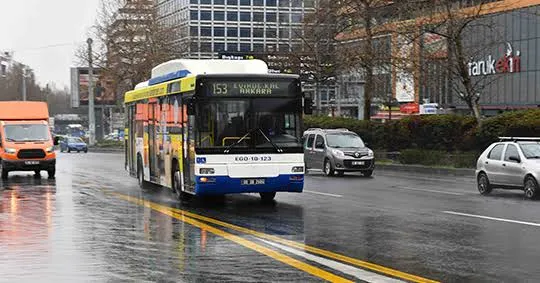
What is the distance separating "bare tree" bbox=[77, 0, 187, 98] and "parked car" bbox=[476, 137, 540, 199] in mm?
42204

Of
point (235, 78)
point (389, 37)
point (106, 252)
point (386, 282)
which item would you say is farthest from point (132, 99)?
point (389, 37)

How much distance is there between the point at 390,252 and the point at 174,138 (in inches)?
356

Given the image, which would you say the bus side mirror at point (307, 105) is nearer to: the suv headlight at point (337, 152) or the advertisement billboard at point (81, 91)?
the suv headlight at point (337, 152)

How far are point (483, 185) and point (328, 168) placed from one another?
32.4 ft

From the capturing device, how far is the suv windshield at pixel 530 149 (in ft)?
66.4

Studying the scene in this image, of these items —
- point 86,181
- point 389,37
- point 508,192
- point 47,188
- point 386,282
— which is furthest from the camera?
point 389,37

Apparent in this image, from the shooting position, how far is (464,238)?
12.0 metres

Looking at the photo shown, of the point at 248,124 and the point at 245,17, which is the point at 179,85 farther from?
the point at 245,17

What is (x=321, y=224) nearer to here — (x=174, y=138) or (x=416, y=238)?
(x=416, y=238)

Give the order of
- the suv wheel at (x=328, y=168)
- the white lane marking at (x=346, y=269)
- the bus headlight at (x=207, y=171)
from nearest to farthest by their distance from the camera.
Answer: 1. the white lane marking at (x=346, y=269)
2. the bus headlight at (x=207, y=171)
3. the suv wheel at (x=328, y=168)

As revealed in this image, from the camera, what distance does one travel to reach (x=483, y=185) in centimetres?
2162

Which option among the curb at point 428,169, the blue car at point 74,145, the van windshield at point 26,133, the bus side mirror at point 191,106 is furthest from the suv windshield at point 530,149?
the blue car at point 74,145

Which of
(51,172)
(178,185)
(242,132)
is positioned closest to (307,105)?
(242,132)

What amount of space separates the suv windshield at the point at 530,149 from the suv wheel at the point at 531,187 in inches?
28.4
